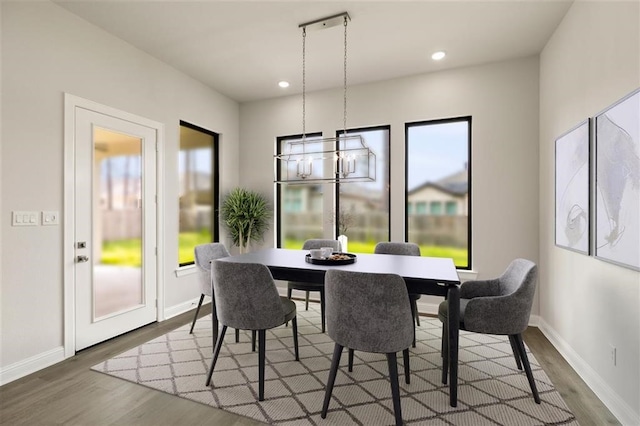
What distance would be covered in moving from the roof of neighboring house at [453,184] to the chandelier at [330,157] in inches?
30.5

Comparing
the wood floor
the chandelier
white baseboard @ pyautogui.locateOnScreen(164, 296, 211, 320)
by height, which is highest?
the chandelier

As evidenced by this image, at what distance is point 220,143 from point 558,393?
4.63 m

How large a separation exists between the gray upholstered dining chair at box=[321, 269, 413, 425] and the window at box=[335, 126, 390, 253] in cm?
257

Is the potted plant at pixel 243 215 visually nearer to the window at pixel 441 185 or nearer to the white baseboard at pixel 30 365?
the window at pixel 441 185

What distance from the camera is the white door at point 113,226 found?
2.97 m

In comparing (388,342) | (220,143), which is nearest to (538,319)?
(388,342)

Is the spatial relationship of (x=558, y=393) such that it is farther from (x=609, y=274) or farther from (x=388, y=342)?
(x=388, y=342)

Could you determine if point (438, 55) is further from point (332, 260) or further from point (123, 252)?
point (123, 252)

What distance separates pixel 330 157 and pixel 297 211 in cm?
134

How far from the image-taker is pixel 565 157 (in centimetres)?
282

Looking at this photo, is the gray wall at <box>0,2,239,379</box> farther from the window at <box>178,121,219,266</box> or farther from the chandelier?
the chandelier

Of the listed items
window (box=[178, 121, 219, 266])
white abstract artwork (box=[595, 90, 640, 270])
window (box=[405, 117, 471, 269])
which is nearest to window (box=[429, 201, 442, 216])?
window (box=[405, 117, 471, 269])

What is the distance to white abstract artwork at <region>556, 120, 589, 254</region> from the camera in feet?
8.04

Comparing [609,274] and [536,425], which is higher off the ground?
[609,274]
